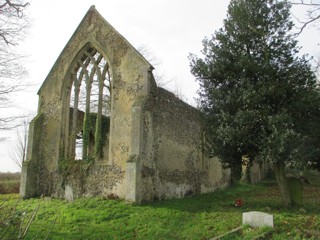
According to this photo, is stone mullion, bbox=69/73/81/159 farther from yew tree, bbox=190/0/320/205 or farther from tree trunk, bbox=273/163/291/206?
tree trunk, bbox=273/163/291/206

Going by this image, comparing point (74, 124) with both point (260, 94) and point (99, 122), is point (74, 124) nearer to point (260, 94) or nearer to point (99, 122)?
point (99, 122)

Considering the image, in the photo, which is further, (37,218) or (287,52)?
(287,52)

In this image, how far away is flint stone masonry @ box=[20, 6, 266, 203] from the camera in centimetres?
1459

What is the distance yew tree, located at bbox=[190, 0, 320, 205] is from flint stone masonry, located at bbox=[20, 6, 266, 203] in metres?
2.70

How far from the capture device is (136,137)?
1429 cm

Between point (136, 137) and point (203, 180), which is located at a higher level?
point (136, 137)

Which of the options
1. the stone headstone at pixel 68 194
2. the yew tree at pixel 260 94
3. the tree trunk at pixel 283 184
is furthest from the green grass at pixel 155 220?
the yew tree at pixel 260 94

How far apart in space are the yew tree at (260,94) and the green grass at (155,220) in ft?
7.46

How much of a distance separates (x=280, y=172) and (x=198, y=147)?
265 inches

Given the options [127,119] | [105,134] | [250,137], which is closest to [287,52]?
[250,137]

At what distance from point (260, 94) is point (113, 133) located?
6.71m

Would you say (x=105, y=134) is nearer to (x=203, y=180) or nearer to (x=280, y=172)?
(x=203, y=180)

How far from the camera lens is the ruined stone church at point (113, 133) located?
1459cm

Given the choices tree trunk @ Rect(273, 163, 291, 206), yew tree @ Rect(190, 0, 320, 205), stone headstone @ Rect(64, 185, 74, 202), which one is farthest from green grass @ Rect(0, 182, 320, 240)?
yew tree @ Rect(190, 0, 320, 205)
